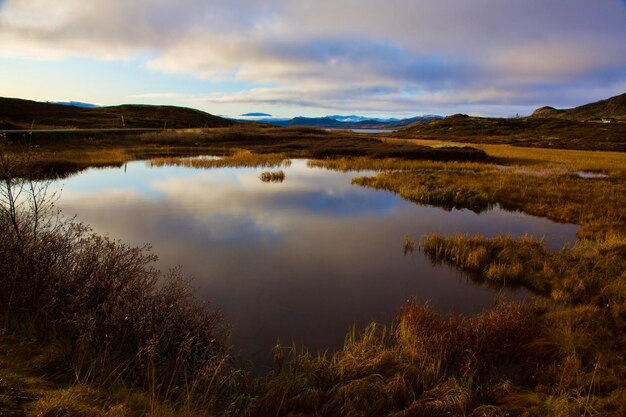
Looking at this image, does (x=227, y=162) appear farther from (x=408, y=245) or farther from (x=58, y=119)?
(x=58, y=119)

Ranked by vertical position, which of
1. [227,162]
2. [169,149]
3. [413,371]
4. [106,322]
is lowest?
[413,371]

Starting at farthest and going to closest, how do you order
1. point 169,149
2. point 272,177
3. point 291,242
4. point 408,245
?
point 169,149 < point 272,177 < point 291,242 < point 408,245

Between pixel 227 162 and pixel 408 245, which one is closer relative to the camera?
pixel 408 245

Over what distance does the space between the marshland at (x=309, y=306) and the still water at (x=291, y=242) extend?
10 cm

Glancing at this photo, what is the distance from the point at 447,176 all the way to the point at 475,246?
20.7 m

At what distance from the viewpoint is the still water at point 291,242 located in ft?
35.1

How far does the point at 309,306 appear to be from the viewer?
11.1 m

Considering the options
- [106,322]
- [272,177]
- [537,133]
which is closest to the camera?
[106,322]

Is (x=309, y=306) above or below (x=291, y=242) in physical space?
below

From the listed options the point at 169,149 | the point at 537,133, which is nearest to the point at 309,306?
the point at 169,149

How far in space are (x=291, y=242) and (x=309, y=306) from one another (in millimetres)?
6252

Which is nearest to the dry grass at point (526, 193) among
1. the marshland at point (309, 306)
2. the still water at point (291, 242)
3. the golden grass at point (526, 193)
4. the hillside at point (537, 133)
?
the golden grass at point (526, 193)

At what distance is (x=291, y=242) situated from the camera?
17.1 meters

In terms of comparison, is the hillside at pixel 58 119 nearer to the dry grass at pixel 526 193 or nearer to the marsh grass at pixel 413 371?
the dry grass at pixel 526 193
